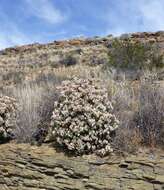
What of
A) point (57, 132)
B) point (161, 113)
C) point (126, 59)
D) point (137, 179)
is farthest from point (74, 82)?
point (126, 59)

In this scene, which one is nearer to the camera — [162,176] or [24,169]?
[162,176]

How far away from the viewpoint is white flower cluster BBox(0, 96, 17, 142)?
30.6ft

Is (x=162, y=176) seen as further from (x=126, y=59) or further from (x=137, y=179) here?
(x=126, y=59)

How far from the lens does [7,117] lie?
946 cm

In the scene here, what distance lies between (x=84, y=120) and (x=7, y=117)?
1.98 m

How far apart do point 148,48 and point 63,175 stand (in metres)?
10.9

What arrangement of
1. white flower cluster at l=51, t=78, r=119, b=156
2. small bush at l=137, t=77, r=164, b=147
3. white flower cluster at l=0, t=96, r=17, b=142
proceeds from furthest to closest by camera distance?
1. white flower cluster at l=0, t=96, r=17, b=142
2. white flower cluster at l=51, t=78, r=119, b=156
3. small bush at l=137, t=77, r=164, b=147

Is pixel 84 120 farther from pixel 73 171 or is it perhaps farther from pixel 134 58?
pixel 134 58

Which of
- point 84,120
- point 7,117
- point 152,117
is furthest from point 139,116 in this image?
point 7,117

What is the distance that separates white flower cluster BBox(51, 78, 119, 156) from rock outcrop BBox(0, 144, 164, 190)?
24cm

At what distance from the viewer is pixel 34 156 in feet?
27.2

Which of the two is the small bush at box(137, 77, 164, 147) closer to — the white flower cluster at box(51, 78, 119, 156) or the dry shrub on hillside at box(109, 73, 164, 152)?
the dry shrub on hillside at box(109, 73, 164, 152)

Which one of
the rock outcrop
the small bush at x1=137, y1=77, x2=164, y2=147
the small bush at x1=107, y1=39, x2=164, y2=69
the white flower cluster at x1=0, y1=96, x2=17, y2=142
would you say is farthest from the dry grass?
the small bush at x1=107, y1=39, x2=164, y2=69

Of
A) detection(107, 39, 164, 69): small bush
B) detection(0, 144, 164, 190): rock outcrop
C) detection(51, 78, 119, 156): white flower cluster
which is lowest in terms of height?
detection(0, 144, 164, 190): rock outcrop
